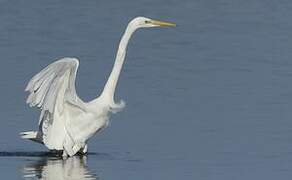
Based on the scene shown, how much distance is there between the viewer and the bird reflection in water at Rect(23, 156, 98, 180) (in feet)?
47.4

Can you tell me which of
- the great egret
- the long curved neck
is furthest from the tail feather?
the long curved neck

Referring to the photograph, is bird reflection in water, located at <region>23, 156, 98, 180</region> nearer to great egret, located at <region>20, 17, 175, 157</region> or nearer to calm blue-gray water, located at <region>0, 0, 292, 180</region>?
calm blue-gray water, located at <region>0, 0, 292, 180</region>

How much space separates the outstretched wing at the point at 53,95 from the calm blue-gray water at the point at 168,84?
0.30 meters

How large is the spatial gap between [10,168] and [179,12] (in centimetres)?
1184

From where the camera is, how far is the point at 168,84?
19266mm

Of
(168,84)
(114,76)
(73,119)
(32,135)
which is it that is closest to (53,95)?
(32,135)

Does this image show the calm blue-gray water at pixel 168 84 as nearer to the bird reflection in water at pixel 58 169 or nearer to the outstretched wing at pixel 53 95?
the bird reflection in water at pixel 58 169

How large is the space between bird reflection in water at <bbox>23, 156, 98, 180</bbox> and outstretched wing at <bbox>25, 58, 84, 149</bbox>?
1.06 ft

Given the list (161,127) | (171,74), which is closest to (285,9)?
(171,74)

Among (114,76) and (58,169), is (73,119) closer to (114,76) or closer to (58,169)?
(114,76)

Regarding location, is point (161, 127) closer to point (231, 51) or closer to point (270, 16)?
point (231, 51)

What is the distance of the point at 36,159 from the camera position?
1562 centimetres

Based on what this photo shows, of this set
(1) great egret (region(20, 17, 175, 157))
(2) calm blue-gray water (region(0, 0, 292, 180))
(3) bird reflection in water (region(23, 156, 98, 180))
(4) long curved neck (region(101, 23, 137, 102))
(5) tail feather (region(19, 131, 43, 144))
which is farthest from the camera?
(4) long curved neck (region(101, 23, 137, 102))

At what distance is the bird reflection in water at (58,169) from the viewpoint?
14461 mm
